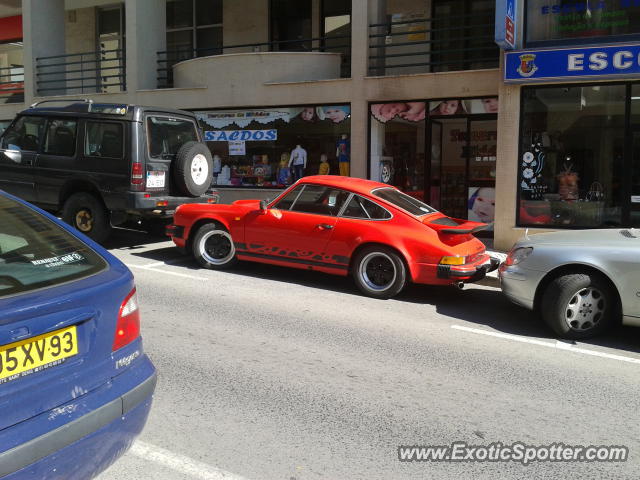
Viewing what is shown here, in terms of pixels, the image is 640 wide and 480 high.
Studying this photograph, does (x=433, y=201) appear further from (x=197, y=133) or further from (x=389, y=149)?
(x=197, y=133)

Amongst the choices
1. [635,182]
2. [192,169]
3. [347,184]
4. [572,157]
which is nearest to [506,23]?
[572,157]

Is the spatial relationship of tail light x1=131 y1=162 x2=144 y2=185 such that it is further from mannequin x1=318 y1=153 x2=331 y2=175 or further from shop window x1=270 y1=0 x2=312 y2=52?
shop window x1=270 y1=0 x2=312 y2=52

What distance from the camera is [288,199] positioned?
27.5 ft

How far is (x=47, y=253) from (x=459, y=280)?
5325mm

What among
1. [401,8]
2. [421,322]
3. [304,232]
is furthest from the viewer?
[401,8]

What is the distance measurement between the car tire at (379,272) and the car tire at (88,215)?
4494 mm

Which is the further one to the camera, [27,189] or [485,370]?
[27,189]

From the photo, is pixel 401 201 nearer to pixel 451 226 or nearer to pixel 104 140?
pixel 451 226

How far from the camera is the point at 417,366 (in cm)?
516

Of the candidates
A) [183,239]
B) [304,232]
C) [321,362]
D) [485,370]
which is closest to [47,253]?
[321,362]

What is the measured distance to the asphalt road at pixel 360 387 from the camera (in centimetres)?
348

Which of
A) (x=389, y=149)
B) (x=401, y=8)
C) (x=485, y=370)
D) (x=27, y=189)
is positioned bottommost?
(x=485, y=370)

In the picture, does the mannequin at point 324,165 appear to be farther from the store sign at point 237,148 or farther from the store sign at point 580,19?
the store sign at point 580,19

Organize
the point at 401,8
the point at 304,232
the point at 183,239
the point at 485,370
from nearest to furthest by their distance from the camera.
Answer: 1. the point at 485,370
2. the point at 304,232
3. the point at 183,239
4. the point at 401,8
